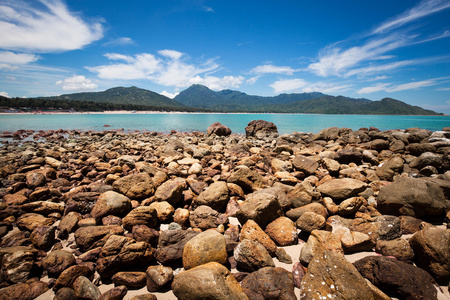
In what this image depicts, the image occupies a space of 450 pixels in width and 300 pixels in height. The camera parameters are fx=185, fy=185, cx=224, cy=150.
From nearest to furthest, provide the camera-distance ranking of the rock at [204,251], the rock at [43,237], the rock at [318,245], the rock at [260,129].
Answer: the rock at [204,251] → the rock at [318,245] → the rock at [43,237] → the rock at [260,129]

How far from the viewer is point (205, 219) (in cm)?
422

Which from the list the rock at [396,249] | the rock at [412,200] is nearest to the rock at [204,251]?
the rock at [396,249]

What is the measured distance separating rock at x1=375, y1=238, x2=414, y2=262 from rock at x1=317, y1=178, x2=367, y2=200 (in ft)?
4.83

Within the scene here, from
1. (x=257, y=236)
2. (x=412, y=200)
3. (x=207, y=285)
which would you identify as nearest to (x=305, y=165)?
(x=412, y=200)

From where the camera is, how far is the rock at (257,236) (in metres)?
3.50

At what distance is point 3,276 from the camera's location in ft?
9.68

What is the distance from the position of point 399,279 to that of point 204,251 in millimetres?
2998

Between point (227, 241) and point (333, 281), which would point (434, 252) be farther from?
point (227, 241)

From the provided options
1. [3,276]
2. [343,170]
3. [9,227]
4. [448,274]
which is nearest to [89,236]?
[3,276]

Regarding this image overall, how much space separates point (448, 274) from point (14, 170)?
12954 millimetres

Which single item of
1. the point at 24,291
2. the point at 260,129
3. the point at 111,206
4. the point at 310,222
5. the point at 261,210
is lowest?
the point at 24,291

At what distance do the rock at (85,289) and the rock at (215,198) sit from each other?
2541 millimetres

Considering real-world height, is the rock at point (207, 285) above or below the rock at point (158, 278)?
above

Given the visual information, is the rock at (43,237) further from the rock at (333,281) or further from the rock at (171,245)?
the rock at (333,281)
